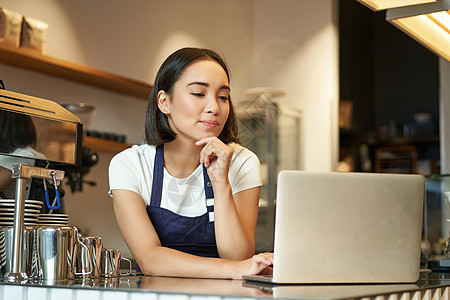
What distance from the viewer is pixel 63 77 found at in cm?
355

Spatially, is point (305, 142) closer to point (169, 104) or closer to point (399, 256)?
point (169, 104)

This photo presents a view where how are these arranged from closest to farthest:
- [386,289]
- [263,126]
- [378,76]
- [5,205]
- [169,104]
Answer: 1. [386,289]
2. [5,205]
3. [169,104]
4. [263,126]
5. [378,76]

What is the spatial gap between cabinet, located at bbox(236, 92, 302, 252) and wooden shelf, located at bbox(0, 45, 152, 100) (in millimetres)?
999

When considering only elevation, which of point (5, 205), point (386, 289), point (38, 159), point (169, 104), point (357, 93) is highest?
point (357, 93)

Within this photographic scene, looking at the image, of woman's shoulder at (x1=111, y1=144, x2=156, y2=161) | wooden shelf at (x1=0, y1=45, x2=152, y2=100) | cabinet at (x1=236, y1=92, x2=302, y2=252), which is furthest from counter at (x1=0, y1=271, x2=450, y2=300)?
cabinet at (x1=236, y1=92, x2=302, y2=252)

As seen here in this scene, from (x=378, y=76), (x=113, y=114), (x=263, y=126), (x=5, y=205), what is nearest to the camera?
(x=5, y=205)

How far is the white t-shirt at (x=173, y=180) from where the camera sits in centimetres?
177

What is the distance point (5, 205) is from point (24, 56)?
5.81 feet

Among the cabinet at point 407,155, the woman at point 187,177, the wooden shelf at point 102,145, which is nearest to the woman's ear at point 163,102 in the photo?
the woman at point 187,177

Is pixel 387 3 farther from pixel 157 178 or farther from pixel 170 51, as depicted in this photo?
pixel 170 51

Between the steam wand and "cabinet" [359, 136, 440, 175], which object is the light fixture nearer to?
the steam wand

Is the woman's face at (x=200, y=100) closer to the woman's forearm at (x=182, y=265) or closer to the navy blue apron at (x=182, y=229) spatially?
the navy blue apron at (x=182, y=229)

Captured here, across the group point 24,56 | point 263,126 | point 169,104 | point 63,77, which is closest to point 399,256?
point 169,104

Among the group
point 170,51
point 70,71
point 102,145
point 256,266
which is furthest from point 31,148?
point 170,51
